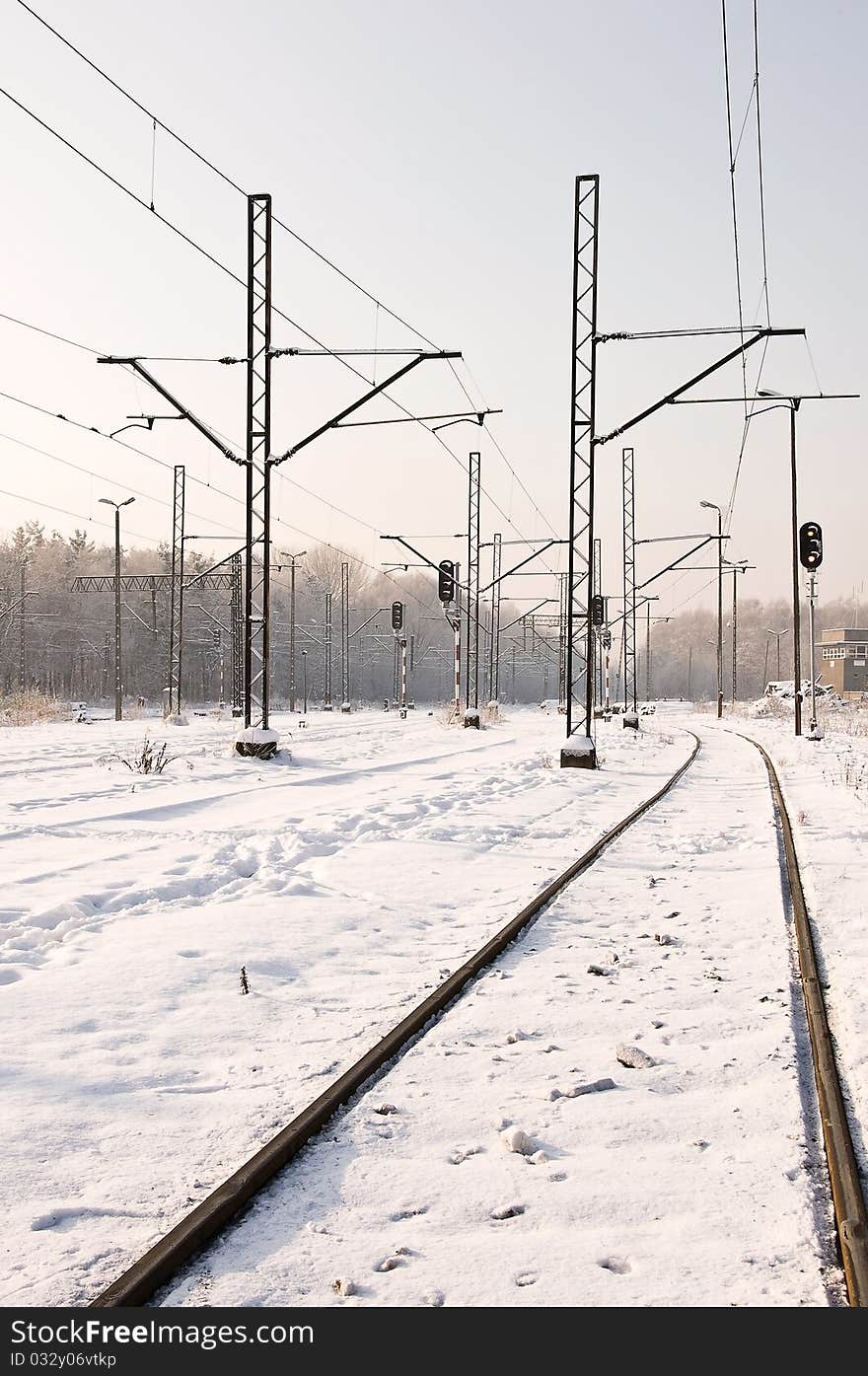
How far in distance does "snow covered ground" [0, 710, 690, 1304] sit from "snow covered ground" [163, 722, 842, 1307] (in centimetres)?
40

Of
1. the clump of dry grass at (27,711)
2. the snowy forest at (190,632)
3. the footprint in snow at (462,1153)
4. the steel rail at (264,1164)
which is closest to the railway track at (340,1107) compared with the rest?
the steel rail at (264,1164)

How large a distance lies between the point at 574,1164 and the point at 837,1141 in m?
0.91

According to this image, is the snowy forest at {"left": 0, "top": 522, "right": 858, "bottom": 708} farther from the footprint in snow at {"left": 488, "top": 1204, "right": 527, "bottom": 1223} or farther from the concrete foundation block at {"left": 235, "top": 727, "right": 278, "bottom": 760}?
the footprint in snow at {"left": 488, "top": 1204, "right": 527, "bottom": 1223}

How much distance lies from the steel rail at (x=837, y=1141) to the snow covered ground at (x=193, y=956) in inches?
75.3

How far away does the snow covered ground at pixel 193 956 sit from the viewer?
11.3ft

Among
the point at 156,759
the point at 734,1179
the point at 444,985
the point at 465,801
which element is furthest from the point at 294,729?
the point at 734,1179

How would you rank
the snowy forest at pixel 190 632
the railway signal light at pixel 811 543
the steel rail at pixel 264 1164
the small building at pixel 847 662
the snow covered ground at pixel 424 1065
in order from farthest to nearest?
the small building at pixel 847 662 < the snowy forest at pixel 190 632 < the railway signal light at pixel 811 543 < the snow covered ground at pixel 424 1065 < the steel rail at pixel 264 1164

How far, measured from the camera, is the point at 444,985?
5438 millimetres

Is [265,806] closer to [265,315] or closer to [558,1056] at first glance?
[558,1056]

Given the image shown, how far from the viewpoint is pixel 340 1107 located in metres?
3.98

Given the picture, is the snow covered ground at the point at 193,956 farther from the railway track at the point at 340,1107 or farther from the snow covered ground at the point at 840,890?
the snow covered ground at the point at 840,890

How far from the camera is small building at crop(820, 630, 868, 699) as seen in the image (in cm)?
11631

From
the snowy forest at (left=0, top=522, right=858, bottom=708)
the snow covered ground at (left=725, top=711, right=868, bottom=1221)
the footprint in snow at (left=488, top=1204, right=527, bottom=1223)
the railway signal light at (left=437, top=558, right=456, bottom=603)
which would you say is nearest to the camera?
the footprint in snow at (left=488, top=1204, right=527, bottom=1223)

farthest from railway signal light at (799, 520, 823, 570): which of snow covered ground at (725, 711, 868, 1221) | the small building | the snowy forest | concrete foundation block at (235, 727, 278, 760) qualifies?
the small building
